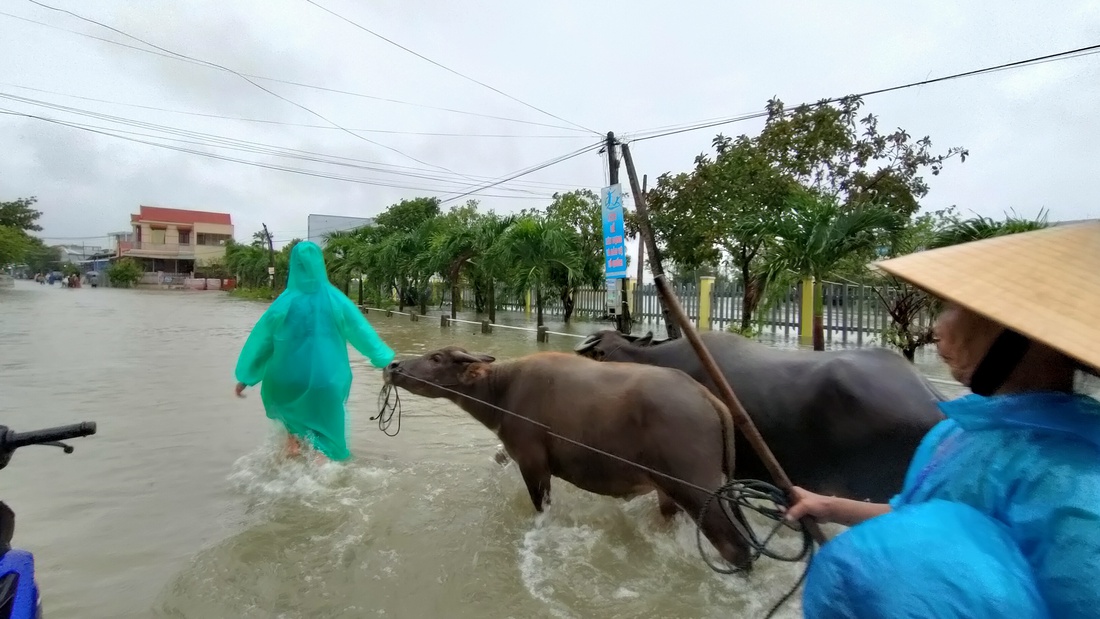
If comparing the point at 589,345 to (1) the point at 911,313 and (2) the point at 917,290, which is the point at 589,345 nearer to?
(2) the point at 917,290

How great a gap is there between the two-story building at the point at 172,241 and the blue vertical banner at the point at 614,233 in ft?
212

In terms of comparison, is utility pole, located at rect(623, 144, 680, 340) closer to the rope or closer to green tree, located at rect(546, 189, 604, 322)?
the rope

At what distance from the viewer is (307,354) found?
Answer: 4750 millimetres

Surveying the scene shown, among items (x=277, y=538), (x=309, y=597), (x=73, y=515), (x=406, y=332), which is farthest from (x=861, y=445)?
(x=406, y=332)

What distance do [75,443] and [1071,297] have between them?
6957 millimetres

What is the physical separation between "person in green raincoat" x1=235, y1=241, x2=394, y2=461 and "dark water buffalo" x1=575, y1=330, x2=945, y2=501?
2754mm

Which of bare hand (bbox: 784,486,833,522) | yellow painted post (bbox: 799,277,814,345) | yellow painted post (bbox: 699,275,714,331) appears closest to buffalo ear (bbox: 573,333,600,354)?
bare hand (bbox: 784,486,833,522)

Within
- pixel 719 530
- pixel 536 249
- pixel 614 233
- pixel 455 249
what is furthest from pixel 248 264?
pixel 719 530

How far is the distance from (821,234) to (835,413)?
14.7ft

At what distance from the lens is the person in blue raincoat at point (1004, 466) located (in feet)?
2.70

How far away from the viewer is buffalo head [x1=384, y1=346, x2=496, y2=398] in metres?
4.37

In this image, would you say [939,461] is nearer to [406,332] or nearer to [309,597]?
[309,597]

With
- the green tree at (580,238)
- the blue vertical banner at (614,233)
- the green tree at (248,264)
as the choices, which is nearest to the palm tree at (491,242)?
the green tree at (580,238)

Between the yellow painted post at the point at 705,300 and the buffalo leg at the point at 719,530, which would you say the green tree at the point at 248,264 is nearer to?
the yellow painted post at the point at 705,300
